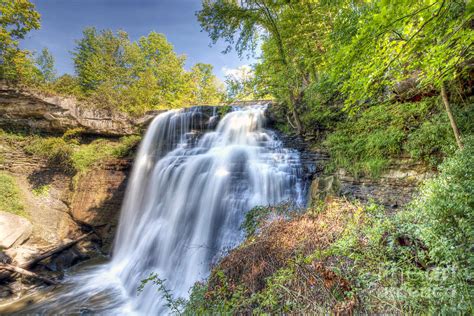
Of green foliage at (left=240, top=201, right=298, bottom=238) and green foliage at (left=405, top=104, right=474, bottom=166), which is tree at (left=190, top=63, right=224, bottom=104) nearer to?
green foliage at (left=240, top=201, right=298, bottom=238)

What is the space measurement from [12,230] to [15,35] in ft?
32.2

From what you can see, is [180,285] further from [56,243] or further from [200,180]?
[56,243]

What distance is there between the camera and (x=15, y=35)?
34.6 feet

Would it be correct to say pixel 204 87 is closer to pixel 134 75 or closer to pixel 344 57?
pixel 134 75

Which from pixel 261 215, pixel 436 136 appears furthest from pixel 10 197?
pixel 436 136

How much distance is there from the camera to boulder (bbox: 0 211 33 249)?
695 centimetres

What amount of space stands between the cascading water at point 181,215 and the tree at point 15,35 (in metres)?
7.29

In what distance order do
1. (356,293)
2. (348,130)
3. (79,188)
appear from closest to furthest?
(356,293) → (348,130) → (79,188)

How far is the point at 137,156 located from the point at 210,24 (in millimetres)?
7179

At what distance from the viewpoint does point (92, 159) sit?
10727mm

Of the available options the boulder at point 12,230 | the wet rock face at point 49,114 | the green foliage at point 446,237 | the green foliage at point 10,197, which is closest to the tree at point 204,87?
the wet rock face at point 49,114

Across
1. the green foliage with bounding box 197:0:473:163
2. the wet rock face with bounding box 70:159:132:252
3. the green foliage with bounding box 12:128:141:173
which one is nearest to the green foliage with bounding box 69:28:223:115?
the green foliage with bounding box 12:128:141:173

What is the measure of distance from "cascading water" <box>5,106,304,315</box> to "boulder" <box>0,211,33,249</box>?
2.42 meters

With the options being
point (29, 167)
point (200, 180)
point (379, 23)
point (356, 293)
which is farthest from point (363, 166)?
point (29, 167)
